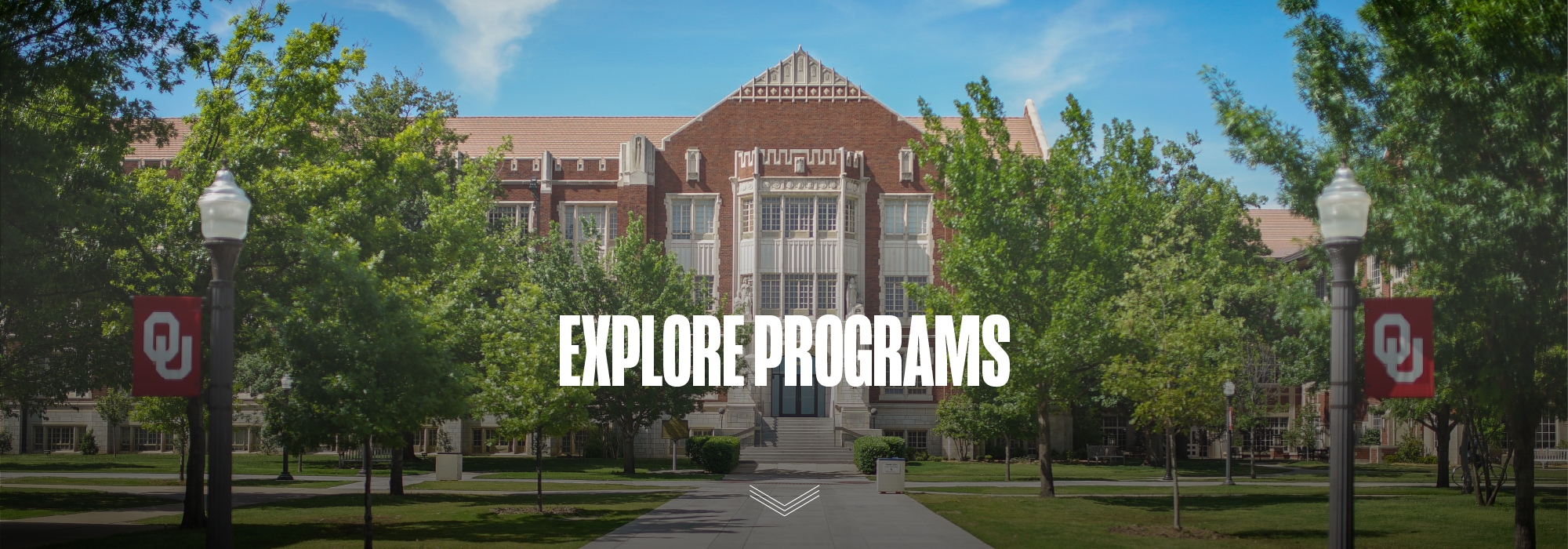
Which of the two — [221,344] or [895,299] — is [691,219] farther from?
[221,344]

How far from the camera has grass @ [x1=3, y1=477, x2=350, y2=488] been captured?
1251 inches

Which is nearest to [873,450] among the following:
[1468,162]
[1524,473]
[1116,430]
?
[1116,430]

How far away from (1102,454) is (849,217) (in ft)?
47.5

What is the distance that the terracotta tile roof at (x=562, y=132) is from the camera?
57.1m

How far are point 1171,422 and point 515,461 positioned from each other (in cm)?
2970

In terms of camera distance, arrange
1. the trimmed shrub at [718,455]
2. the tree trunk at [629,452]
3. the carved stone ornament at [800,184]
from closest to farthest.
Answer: the tree trunk at [629,452]
the trimmed shrub at [718,455]
the carved stone ornament at [800,184]

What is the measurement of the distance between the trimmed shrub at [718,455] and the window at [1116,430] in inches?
874

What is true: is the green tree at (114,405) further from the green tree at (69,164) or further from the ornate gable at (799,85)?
the ornate gable at (799,85)

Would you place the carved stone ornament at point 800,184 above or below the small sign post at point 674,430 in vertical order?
above

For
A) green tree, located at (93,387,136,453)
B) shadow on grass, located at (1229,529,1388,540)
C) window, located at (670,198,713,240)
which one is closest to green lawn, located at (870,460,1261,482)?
window, located at (670,198,713,240)

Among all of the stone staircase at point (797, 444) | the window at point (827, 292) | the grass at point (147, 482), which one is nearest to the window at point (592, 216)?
the window at point (827, 292)

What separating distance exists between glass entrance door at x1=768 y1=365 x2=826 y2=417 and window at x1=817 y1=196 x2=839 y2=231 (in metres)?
6.40

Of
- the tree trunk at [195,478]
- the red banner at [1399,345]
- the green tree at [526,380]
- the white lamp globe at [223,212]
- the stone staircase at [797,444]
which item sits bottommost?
the stone staircase at [797,444]

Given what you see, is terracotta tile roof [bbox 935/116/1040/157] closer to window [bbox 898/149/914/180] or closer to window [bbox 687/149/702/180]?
window [bbox 898/149/914/180]
